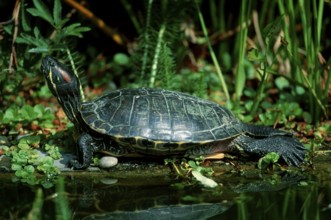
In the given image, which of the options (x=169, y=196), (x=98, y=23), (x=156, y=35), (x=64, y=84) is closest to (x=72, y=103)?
(x=64, y=84)

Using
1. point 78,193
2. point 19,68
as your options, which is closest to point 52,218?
point 78,193

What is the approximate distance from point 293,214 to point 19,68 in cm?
296

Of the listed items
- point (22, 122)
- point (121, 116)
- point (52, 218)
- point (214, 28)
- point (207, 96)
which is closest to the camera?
point (52, 218)

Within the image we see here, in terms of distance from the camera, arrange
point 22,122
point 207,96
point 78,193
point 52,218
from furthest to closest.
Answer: point 207,96, point 22,122, point 78,193, point 52,218

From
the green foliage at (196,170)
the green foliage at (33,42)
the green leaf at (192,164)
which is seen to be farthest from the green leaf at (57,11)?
the green leaf at (192,164)

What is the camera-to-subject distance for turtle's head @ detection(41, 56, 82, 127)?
3994 millimetres

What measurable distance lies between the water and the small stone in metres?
0.06

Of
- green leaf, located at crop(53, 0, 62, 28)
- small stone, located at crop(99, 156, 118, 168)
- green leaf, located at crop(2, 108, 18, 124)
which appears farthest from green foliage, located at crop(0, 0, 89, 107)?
small stone, located at crop(99, 156, 118, 168)

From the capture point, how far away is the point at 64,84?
13.2 ft

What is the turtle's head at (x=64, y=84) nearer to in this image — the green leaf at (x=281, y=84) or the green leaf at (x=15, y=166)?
the green leaf at (x=15, y=166)

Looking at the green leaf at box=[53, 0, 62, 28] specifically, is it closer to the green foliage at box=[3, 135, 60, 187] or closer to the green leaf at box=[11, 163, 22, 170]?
the green foliage at box=[3, 135, 60, 187]

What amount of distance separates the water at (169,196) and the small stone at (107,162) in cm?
6

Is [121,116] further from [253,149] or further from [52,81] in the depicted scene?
[253,149]

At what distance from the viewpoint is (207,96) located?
534 centimetres
